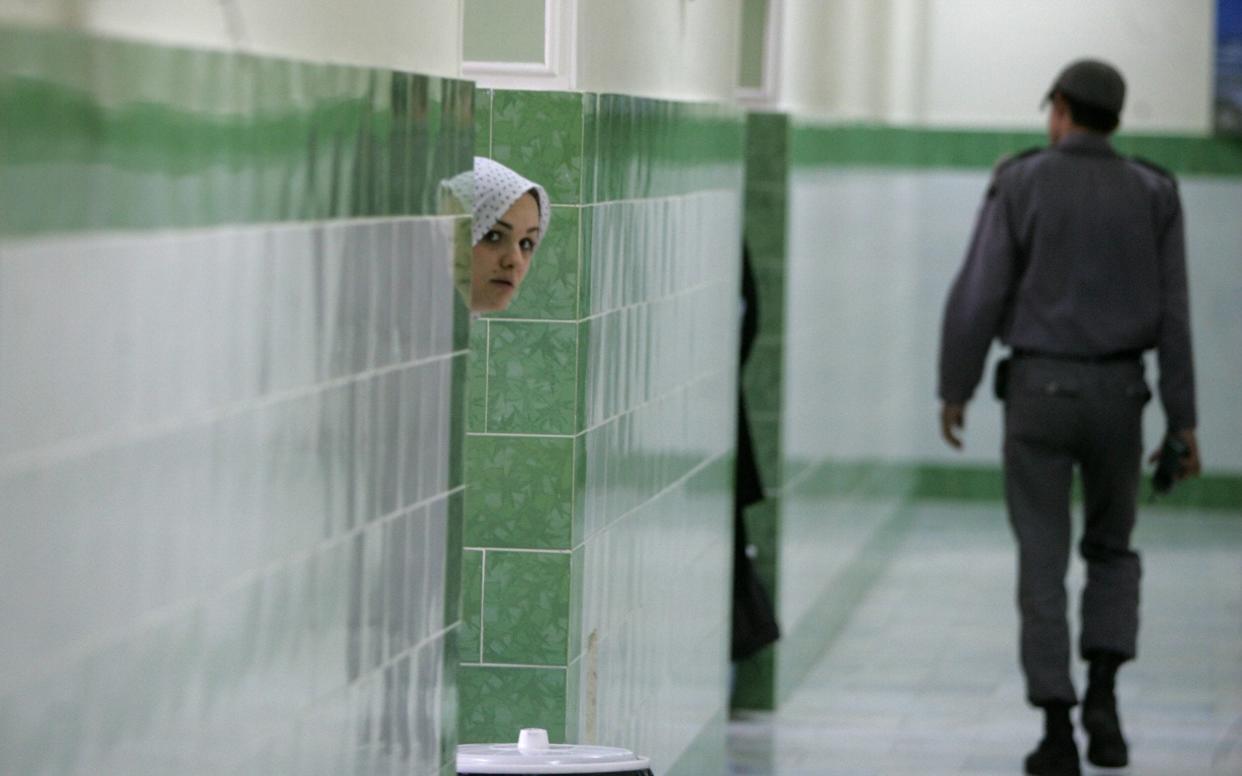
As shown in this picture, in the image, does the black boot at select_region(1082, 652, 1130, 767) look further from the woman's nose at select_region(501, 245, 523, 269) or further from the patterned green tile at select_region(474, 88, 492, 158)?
the woman's nose at select_region(501, 245, 523, 269)

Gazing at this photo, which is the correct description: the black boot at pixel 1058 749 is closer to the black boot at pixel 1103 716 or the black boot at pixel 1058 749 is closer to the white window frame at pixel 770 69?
the black boot at pixel 1103 716

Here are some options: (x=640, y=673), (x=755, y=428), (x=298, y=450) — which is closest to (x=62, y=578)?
(x=298, y=450)

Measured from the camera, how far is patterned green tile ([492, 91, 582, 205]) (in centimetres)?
354

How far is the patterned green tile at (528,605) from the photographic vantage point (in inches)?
141

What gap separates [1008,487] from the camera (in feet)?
18.0

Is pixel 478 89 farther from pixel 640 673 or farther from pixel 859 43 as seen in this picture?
pixel 859 43

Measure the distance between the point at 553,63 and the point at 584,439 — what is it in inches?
24.6

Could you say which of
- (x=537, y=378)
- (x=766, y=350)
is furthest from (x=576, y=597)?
(x=766, y=350)

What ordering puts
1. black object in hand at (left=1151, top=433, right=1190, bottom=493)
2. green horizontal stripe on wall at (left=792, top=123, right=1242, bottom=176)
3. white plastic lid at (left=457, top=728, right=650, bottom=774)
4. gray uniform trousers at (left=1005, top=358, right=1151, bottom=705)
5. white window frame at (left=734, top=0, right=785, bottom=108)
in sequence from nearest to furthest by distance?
1. white plastic lid at (left=457, top=728, right=650, bottom=774)
2. gray uniform trousers at (left=1005, top=358, right=1151, bottom=705)
3. black object in hand at (left=1151, top=433, right=1190, bottom=493)
4. white window frame at (left=734, top=0, right=785, bottom=108)
5. green horizontal stripe on wall at (left=792, top=123, right=1242, bottom=176)

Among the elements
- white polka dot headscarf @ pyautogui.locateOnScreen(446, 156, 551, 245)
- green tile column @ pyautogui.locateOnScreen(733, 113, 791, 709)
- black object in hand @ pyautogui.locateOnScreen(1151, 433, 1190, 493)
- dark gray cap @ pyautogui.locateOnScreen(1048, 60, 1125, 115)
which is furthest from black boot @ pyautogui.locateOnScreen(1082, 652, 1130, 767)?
white polka dot headscarf @ pyautogui.locateOnScreen(446, 156, 551, 245)

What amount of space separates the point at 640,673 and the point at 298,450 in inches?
84.3

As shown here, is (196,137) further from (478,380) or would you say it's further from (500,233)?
(478,380)

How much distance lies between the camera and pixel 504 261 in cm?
327

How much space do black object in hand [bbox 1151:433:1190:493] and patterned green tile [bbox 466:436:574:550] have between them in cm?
252
